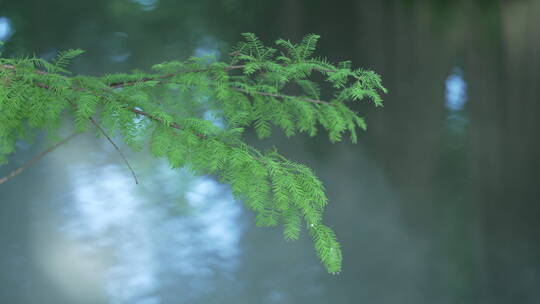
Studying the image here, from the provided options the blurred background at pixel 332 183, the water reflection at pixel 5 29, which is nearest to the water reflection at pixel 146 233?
the blurred background at pixel 332 183

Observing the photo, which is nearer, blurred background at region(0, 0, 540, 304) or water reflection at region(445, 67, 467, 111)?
blurred background at region(0, 0, 540, 304)

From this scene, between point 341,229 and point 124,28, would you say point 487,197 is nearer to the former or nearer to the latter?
point 341,229

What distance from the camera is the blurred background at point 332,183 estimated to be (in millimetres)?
2818

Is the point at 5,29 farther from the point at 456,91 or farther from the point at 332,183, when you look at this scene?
the point at 456,91

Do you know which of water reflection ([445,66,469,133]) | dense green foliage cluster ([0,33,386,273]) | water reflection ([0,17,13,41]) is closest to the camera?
dense green foliage cluster ([0,33,386,273])

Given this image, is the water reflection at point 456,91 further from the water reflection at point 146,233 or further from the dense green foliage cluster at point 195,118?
the dense green foliage cluster at point 195,118

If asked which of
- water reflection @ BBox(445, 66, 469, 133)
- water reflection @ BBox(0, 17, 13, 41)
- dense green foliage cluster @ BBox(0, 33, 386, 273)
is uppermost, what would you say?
water reflection @ BBox(445, 66, 469, 133)

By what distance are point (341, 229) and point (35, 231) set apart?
5.55ft

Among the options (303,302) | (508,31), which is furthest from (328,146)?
(508,31)

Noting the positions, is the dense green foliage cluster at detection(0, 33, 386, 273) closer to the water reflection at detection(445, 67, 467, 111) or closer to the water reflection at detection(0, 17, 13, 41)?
the water reflection at detection(0, 17, 13, 41)

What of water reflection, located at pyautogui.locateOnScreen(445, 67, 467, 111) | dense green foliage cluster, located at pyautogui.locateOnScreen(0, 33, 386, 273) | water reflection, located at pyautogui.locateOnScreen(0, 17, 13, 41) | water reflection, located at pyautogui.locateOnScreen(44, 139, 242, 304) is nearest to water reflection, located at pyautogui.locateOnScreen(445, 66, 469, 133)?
water reflection, located at pyautogui.locateOnScreen(445, 67, 467, 111)

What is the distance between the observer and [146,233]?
115 inches

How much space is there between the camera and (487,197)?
3.95 metres

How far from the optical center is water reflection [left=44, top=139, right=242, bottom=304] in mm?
2826
